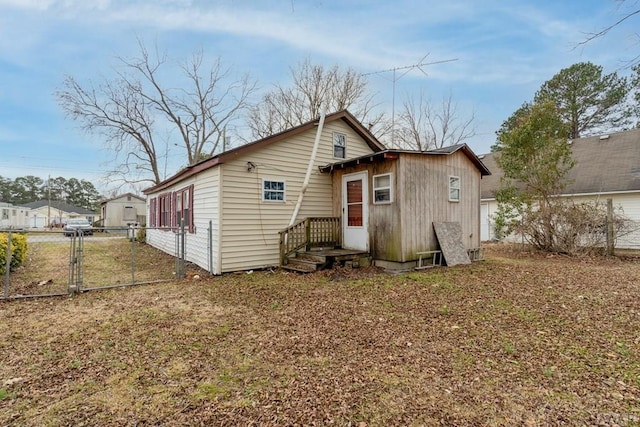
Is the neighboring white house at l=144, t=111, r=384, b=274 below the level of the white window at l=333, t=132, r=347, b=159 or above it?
below

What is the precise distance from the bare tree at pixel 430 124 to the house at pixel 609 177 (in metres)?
7.05

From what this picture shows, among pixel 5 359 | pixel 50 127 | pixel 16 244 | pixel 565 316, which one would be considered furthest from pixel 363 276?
pixel 50 127

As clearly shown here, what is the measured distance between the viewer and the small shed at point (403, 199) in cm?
798

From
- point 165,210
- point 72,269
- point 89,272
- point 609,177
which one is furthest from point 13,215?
point 609,177

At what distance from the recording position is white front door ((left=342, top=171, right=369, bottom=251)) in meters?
8.80

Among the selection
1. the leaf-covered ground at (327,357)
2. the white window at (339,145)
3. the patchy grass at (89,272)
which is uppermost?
the white window at (339,145)

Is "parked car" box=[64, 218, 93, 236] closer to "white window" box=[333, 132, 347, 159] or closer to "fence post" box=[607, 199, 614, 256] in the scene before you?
"white window" box=[333, 132, 347, 159]

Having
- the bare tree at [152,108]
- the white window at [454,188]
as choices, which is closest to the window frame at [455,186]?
the white window at [454,188]

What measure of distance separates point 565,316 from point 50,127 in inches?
1144

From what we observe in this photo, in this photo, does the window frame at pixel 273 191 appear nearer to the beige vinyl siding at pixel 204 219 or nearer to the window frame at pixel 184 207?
the beige vinyl siding at pixel 204 219

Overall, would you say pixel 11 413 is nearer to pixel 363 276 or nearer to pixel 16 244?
pixel 363 276

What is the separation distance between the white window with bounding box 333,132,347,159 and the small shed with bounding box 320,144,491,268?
0.87 m

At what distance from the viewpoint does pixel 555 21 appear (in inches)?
214

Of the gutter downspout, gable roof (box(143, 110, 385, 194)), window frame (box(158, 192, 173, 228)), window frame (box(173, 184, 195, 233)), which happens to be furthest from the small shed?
window frame (box(158, 192, 173, 228))
